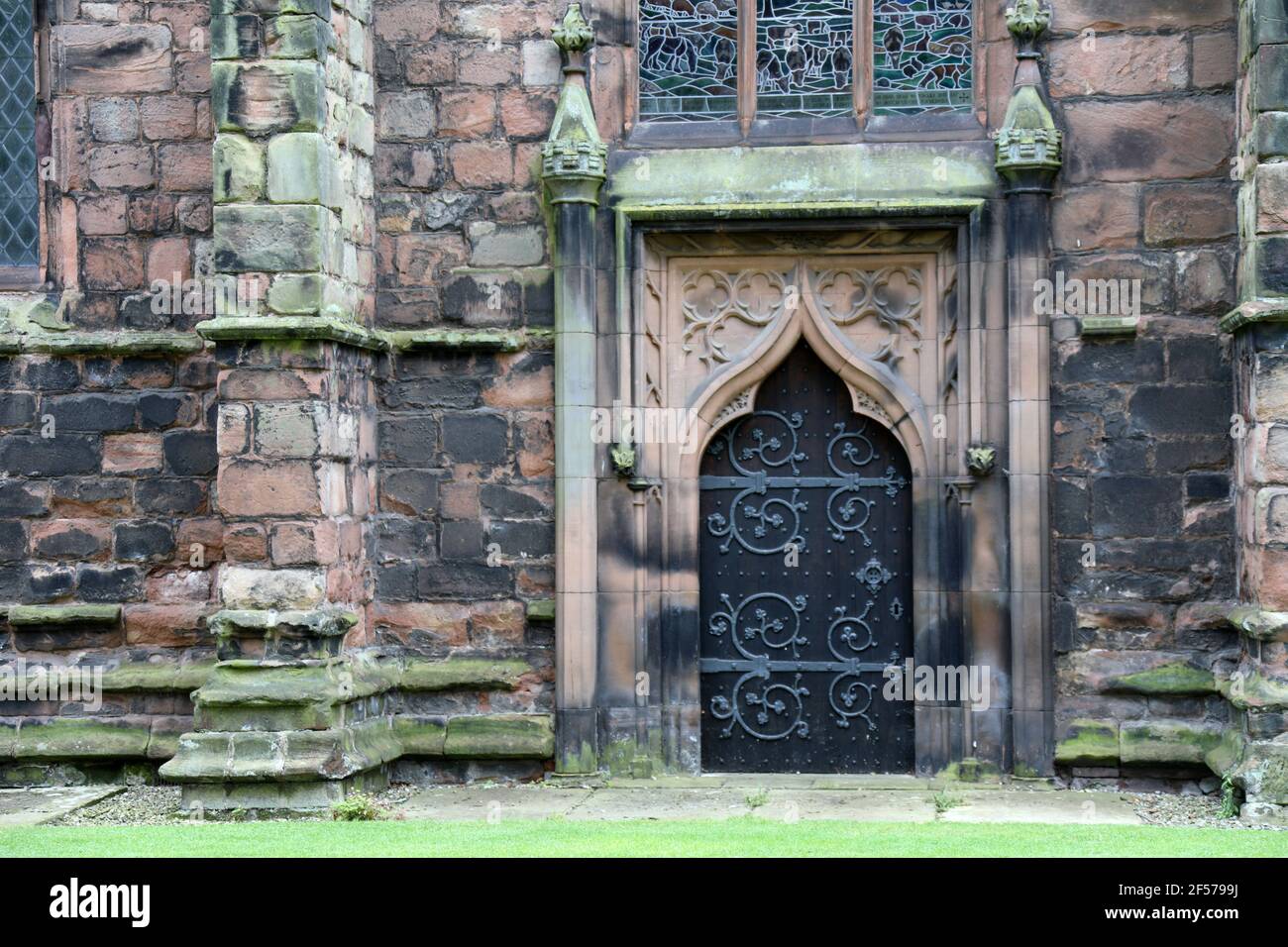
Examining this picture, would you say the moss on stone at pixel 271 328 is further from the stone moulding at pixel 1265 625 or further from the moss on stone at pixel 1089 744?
the stone moulding at pixel 1265 625

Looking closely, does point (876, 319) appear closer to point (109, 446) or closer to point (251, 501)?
point (251, 501)

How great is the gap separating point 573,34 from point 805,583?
3.34 metres

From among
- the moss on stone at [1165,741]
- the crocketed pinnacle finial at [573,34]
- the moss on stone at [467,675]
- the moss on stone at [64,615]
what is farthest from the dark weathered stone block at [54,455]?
the moss on stone at [1165,741]

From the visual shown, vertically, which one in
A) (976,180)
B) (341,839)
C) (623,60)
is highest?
(623,60)

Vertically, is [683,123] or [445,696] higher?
[683,123]

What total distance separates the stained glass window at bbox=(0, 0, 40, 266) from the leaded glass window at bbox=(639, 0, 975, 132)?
3.64 meters

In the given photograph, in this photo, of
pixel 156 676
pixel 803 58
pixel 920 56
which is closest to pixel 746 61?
pixel 803 58

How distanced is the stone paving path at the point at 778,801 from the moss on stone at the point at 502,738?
0.20 metres

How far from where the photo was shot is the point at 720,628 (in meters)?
10.6

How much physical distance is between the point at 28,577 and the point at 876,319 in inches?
201

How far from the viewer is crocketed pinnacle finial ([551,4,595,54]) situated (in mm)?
10352

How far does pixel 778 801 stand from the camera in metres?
9.78

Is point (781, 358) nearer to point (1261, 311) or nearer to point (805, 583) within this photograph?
point (805, 583)

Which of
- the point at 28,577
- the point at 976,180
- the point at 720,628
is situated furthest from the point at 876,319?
the point at 28,577
